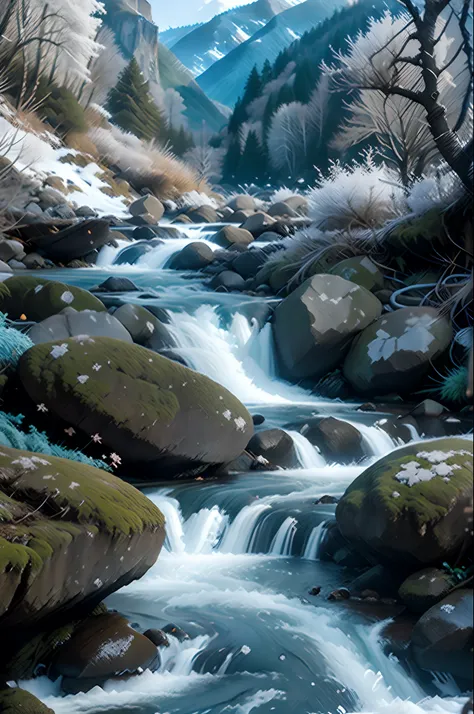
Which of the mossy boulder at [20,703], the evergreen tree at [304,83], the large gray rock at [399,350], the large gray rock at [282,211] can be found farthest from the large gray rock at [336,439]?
the evergreen tree at [304,83]

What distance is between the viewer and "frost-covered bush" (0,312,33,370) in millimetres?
5699

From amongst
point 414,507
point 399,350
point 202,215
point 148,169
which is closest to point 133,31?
point 148,169

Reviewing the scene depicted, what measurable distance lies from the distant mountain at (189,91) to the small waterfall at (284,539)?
60.0 m

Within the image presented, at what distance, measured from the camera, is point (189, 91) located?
66.8 m

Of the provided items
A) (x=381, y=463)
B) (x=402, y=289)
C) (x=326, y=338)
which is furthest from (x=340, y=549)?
(x=402, y=289)

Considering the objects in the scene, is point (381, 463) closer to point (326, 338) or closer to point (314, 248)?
point (326, 338)

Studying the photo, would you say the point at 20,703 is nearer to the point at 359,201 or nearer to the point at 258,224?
the point at 359,201

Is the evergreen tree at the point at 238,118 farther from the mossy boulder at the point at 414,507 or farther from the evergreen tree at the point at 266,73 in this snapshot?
the mossy boulder at the point at 414,507

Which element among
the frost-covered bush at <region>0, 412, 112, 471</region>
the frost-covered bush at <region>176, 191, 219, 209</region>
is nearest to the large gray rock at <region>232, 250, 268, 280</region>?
the frost-covered bush at <region>0, 412, 112, 471</region>

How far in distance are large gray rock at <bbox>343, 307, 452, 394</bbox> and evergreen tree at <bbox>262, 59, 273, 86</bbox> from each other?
41.5 meters

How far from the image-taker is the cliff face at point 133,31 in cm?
5953

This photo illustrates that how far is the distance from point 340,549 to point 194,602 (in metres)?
0.93

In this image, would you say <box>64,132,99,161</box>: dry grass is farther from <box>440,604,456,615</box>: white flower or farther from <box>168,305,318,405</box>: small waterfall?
<box>440,604,456,615</box>: white flower

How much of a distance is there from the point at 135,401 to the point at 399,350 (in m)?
3.37
